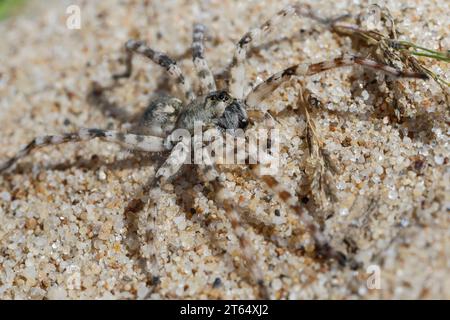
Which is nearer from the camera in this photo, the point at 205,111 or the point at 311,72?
the point at 311,72

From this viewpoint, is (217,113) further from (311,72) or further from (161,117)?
(311,72)

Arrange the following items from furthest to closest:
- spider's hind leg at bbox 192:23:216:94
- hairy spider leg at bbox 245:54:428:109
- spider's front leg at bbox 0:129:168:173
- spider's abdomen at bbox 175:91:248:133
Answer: spider's hind leg at bbox 192:23:216:94
spider's front leg at bbox 0:129:168:173
spider's abdomen at bbox 175:91:248:133
hairy spider leg at bbox 245:54:428:109

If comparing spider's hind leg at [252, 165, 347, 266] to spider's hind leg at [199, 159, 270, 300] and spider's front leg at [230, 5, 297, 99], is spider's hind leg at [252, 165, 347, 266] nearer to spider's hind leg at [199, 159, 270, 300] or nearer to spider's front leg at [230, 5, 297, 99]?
spider's hind leg at [199, 159, 270, 300]

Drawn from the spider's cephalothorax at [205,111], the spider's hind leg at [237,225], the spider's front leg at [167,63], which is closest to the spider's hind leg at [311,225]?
the spider's cephalothorax at [205,111]

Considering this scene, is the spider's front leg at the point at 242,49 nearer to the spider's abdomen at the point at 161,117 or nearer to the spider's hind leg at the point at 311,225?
the spider's abdomen at the point at 161,117

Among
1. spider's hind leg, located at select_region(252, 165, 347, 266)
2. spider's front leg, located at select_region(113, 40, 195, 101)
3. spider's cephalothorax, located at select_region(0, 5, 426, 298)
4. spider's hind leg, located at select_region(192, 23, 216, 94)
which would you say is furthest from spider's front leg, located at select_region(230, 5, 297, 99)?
spider's hind leg, located at select_region(252, 165, 347, 266)

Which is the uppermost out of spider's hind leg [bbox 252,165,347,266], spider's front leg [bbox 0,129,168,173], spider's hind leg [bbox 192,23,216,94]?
spider's hind leg [bbox 192,23,216,94]

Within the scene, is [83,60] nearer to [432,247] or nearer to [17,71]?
[17,71]

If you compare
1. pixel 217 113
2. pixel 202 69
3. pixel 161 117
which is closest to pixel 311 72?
pixel 217 113
